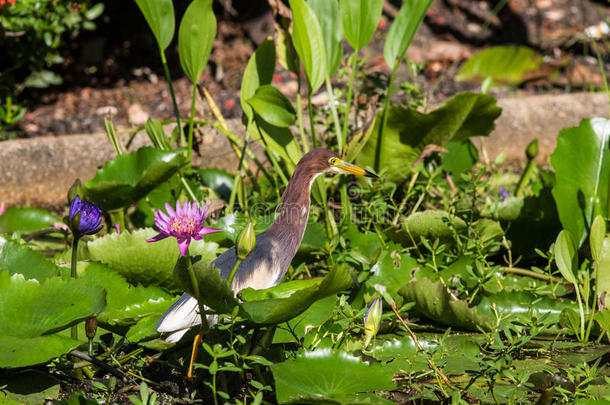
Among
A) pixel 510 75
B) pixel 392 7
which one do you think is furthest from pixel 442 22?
pixel 510 75

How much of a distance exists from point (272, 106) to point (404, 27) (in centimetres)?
54

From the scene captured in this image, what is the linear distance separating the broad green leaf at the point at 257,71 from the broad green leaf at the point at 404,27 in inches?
16.1

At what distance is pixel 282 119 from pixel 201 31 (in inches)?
15.1

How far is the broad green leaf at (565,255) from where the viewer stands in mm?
1897

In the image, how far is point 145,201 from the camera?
2.63 m

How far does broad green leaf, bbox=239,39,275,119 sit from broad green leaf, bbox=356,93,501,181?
1.39 feet

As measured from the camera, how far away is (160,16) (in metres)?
2.28

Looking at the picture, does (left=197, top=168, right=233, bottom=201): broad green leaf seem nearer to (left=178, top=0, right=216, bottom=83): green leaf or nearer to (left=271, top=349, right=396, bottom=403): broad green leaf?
(left=178, top=0, right=216, bottom=83): green leaf

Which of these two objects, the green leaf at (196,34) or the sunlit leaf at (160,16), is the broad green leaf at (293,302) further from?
the sunlit leaf at (160,16)

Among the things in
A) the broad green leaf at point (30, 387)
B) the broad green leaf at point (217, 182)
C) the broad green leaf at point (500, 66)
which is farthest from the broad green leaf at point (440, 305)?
the broad green leaf at point (500, 66)

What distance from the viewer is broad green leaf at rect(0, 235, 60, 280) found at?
1.80m

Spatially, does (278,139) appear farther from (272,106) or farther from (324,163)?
(324,163)

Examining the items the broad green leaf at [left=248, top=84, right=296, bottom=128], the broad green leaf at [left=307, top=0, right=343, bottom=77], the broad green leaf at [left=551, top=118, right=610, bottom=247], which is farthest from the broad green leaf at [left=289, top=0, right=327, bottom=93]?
the broad green leaf at [left=551, top=118, right=610, bottom=247]

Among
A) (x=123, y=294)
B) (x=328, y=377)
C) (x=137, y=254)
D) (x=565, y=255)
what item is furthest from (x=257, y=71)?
(x=328, y=377)
